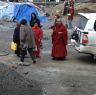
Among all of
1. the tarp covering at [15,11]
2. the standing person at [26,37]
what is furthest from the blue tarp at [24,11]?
the standing person at [26,37]

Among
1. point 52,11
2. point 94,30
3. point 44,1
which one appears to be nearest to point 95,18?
point 94,30

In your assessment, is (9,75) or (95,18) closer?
(9,75)

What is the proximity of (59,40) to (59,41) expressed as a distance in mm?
40

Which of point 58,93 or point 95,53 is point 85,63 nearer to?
point 95,53

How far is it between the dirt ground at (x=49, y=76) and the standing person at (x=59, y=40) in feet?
0.97

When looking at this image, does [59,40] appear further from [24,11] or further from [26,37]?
[24,11]

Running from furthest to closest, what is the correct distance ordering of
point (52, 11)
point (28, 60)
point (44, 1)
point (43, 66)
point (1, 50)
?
1. point (44, 1)
2. point (52, 11)
3. point (1, 50)
4. point (28, 60)
5. point (43, 66)

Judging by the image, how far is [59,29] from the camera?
17.4 m

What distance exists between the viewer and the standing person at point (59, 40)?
1738 cm

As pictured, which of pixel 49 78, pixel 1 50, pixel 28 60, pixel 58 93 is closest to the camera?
pixel 58 93

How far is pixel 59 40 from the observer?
57.4 ft

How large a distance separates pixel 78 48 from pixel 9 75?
4430 mm

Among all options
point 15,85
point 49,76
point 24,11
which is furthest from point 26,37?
point 24,11

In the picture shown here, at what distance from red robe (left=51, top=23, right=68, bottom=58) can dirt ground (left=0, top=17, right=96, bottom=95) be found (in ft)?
1.03
